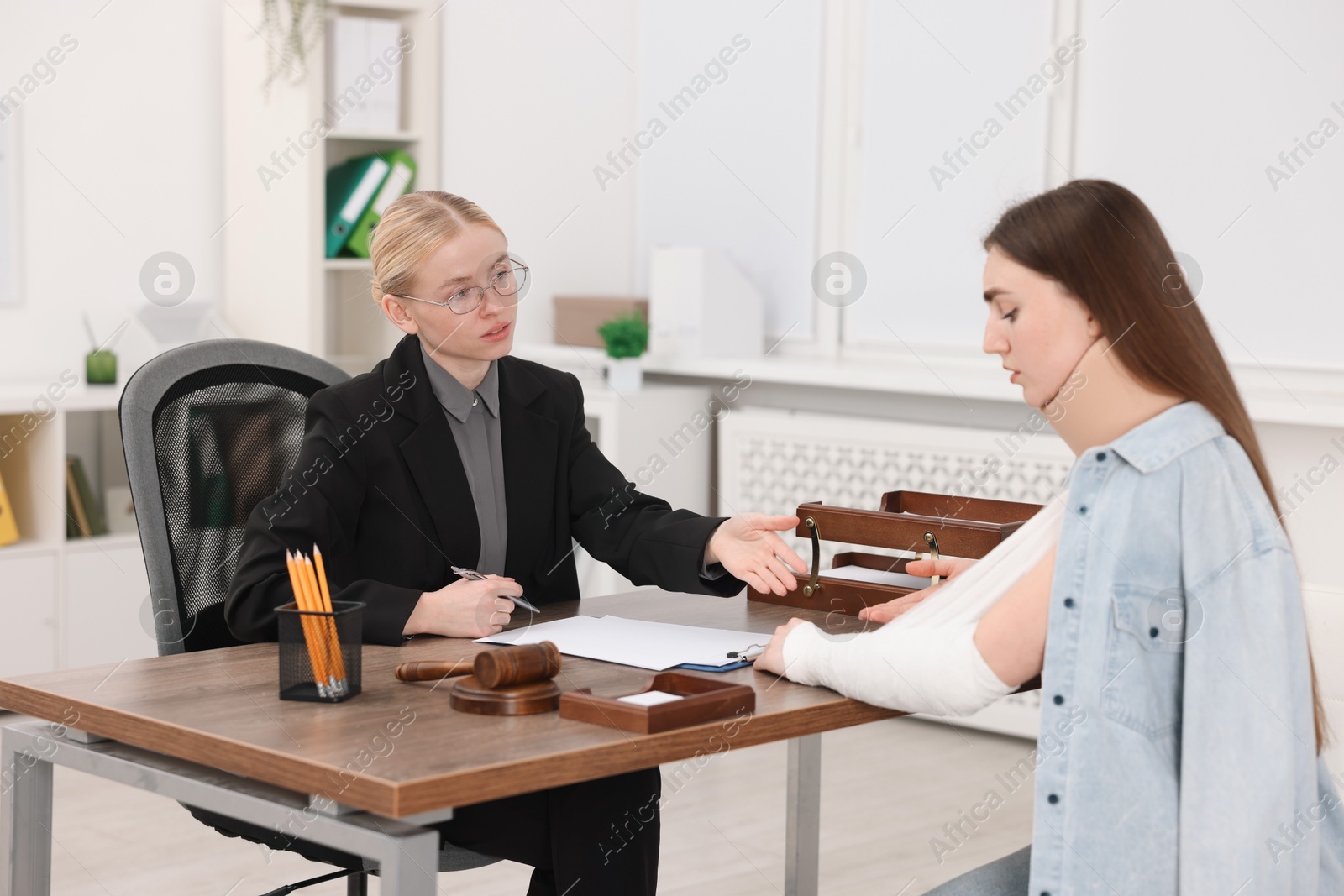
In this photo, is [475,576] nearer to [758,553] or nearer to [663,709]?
[758,553]

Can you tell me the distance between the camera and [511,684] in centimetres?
152

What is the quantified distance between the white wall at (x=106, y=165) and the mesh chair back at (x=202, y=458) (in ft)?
7.61

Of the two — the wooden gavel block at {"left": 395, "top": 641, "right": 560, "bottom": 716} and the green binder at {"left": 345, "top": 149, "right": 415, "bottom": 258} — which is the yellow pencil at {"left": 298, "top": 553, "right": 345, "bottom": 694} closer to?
the wooden gavel block at {"left": 395, "top": 641, "right": 560, "bottom": 716}

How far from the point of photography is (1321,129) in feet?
11.4

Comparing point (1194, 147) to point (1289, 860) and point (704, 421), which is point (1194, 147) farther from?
point (1289, 860)

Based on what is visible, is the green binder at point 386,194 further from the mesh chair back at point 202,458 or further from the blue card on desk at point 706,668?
the blue card on desk at point 706,668

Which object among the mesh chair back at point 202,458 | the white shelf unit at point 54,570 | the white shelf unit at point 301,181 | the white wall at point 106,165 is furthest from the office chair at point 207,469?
the white wall at point 106,165

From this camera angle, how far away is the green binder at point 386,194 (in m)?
4.58

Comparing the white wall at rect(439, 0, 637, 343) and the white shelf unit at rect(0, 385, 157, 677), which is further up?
the white wall at rect(439, 0, 637, 343)

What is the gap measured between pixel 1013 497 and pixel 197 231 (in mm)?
2550

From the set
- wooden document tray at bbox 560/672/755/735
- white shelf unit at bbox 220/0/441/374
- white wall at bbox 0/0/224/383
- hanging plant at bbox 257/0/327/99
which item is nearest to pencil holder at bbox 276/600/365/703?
wooden document tray at bbox 560/672/755/735

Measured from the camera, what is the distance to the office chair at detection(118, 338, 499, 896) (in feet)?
6.58

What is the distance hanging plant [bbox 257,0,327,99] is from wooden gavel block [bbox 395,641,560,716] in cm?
321

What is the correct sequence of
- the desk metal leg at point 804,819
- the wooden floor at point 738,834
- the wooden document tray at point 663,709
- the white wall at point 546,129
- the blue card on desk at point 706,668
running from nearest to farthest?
the wooden document tray at point 663,709 → the blue card on desk at point 706,668 → the desk metal leg at point 804,819 → the wooden floor at point 738,834 → the white wall at point 546,129
